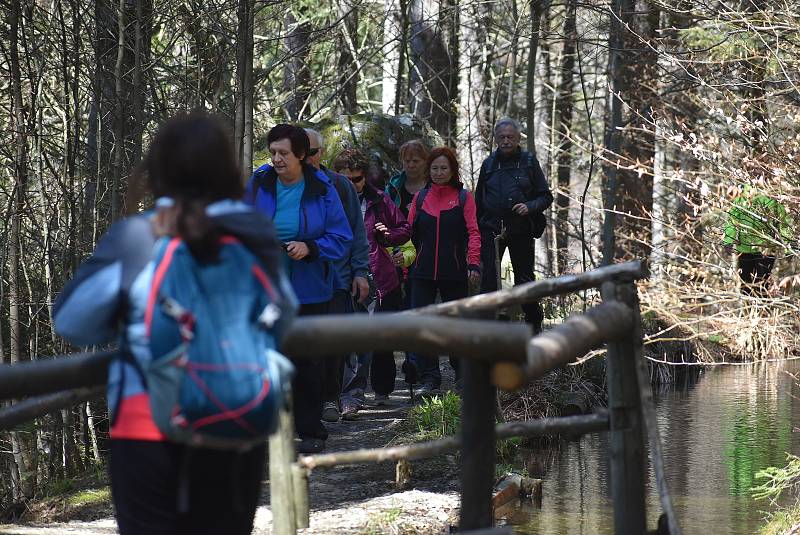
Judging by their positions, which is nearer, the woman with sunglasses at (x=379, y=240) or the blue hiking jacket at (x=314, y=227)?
the blue hiking jacket at (x=314, y=227)

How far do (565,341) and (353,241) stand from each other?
168 inches

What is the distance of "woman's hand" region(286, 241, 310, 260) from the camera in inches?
265

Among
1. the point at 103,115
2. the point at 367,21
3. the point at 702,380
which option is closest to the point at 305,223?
the point at 103,115

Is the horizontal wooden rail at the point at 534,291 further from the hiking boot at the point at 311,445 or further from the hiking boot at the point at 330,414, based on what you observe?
the hiking boot at the point at 330,414

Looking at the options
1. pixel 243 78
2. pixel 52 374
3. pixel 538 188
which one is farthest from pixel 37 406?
pixel 538 188

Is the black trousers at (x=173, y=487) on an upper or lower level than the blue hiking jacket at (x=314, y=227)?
lower

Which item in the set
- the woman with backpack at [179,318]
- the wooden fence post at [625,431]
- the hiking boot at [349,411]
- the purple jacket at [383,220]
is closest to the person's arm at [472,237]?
the purple jacket at [383,220]

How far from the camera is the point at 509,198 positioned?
10.4 m

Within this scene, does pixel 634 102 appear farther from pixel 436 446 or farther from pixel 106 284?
pixel 106 284

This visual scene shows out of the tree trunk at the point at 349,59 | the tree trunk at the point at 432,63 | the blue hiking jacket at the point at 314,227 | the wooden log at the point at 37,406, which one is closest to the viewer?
the wooden log at the point at 37,406

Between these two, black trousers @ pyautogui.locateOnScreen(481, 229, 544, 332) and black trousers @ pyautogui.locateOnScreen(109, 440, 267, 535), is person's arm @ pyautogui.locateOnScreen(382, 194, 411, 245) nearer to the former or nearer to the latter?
black trousers @ pyautogui.locateOnScreen(481, 229, 544, 332)

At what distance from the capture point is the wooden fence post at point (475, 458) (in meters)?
3.13

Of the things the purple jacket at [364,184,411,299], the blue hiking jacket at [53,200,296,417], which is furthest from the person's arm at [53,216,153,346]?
the purple jacket at [364,184,411,299]

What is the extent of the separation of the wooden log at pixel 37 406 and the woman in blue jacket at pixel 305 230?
3245 mm
